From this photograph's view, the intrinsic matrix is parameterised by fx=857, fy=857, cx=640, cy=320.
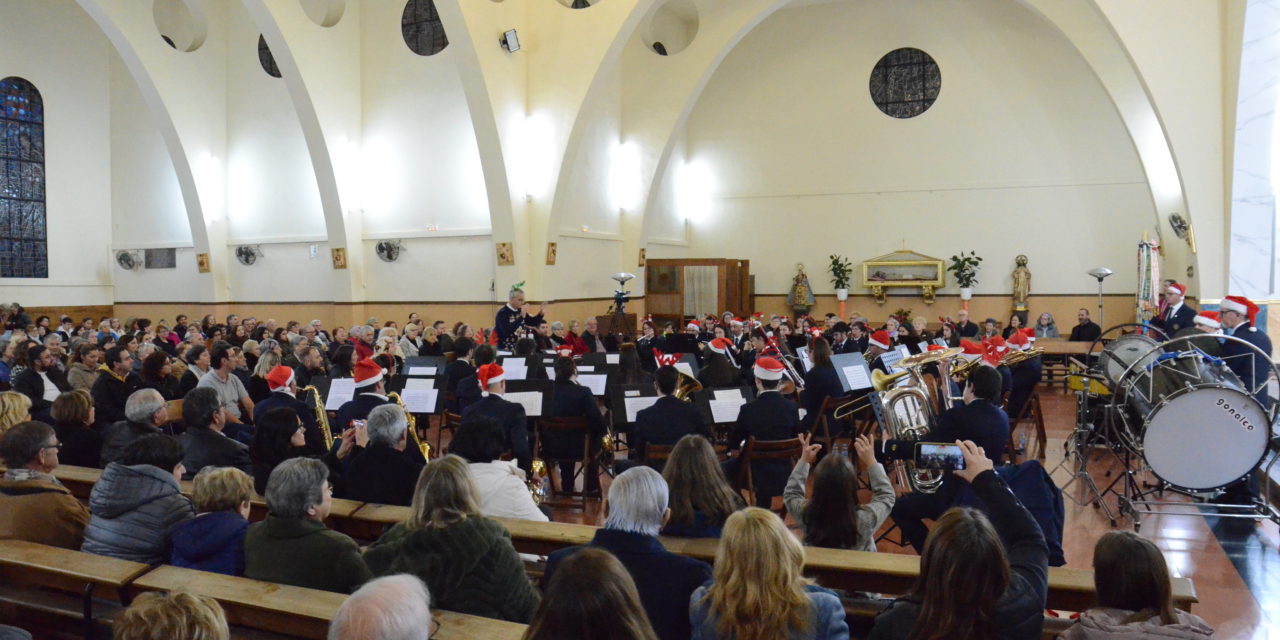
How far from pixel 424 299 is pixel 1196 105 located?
13.6m

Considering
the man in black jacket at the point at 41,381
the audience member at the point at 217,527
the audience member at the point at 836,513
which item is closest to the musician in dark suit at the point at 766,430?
the audience member at the point at 836,513

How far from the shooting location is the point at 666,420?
5973 mm

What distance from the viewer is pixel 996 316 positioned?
Result: 1984cm

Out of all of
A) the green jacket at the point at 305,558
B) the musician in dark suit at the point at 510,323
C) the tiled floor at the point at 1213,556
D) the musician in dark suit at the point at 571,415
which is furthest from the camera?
the musician in dark suit at the point at 510,323

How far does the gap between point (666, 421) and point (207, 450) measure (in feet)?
9.57

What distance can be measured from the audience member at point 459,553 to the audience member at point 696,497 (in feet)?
2.37

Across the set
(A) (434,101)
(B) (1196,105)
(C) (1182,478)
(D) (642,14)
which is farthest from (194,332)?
(B) (1196,105)

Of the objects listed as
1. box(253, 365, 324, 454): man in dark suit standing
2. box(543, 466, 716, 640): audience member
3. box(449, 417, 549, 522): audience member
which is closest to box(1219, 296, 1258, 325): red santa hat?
box(449, 417, 549, 522): audience member

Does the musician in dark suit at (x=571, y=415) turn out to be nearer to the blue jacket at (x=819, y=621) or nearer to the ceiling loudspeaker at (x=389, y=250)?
the blue jacket at (x=819, y=621)

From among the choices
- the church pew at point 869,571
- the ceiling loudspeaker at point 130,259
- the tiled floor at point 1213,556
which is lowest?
the tiled floor at point 1213,556

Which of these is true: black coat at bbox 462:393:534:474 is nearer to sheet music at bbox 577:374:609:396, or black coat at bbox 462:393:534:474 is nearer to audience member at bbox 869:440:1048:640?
sheet music at bbox 577:374:609:396

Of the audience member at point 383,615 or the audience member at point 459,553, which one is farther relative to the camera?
the audience member at point 459,553

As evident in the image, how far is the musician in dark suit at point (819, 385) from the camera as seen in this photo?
748 centimetres

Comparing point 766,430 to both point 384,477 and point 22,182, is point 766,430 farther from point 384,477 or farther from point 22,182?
point 22,182
